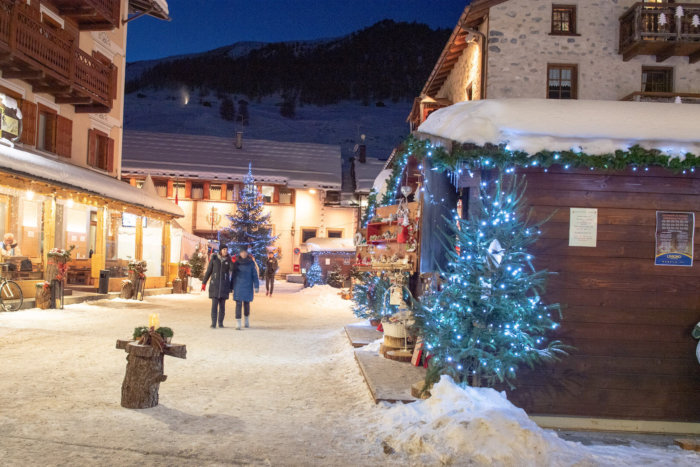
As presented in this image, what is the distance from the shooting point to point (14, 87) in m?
17.0

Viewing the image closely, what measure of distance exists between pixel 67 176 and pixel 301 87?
10860 centimetres

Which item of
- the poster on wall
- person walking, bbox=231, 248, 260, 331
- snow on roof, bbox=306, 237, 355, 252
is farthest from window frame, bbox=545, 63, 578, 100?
snow on roof, bbox=306, 237, 355, 252

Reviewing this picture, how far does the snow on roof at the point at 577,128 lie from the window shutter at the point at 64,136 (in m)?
17.0

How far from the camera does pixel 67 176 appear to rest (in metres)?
15.6

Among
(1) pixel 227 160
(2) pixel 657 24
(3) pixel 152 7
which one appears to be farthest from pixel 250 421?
(1) pixel 227 160

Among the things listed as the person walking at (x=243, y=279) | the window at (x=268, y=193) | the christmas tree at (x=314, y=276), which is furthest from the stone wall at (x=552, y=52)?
the window at (x=268, y=193)

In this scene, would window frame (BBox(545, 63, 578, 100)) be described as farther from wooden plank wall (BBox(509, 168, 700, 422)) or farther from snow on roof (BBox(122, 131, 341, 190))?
snow on roof (BBox(122, 131, 341, 190))

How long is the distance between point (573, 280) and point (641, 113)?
194 centimetres

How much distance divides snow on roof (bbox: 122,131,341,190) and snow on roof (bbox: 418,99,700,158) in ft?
118

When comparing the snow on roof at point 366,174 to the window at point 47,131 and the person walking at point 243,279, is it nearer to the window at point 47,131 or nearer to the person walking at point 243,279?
the window at point 47,131

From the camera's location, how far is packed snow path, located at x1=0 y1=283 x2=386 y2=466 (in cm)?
466

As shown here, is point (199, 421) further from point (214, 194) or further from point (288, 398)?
point (214, 194)

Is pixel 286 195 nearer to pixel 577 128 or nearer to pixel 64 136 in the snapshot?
pixel 64 136

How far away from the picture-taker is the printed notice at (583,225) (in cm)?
624
